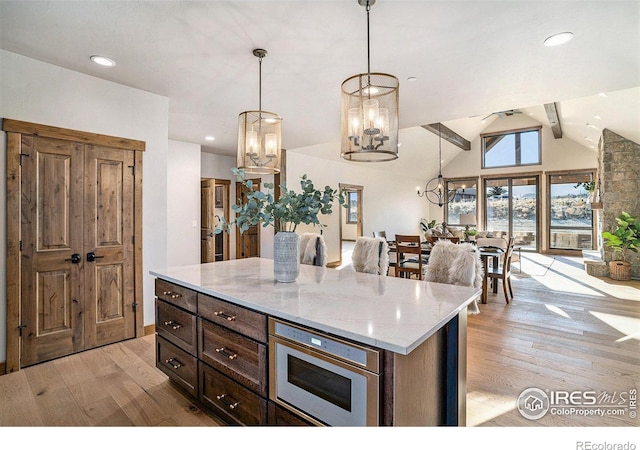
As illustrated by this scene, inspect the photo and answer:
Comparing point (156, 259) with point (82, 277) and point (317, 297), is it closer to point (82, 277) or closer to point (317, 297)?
point (82, 277)

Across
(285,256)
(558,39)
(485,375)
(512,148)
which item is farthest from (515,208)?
(285,256)

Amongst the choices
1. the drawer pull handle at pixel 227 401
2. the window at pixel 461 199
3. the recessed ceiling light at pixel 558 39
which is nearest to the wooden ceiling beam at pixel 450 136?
the window at pixel 461 199

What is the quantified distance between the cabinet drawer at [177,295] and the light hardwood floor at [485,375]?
69 cm

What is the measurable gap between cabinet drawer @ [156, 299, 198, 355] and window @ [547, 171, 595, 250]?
11.0 metres

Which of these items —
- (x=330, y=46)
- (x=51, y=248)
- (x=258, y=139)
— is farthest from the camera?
(x=51, y=248)

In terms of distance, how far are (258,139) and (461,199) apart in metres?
10.6

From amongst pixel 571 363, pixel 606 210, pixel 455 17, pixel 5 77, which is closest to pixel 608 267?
pixel 606 210

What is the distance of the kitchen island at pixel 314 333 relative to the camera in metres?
1.20

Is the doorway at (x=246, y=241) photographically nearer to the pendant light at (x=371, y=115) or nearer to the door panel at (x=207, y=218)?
the door panel at (x=207, y=218)

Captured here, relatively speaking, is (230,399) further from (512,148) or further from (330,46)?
(512,148)

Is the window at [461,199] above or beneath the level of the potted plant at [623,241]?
above

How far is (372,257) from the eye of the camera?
318cm

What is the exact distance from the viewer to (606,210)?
645 cm
